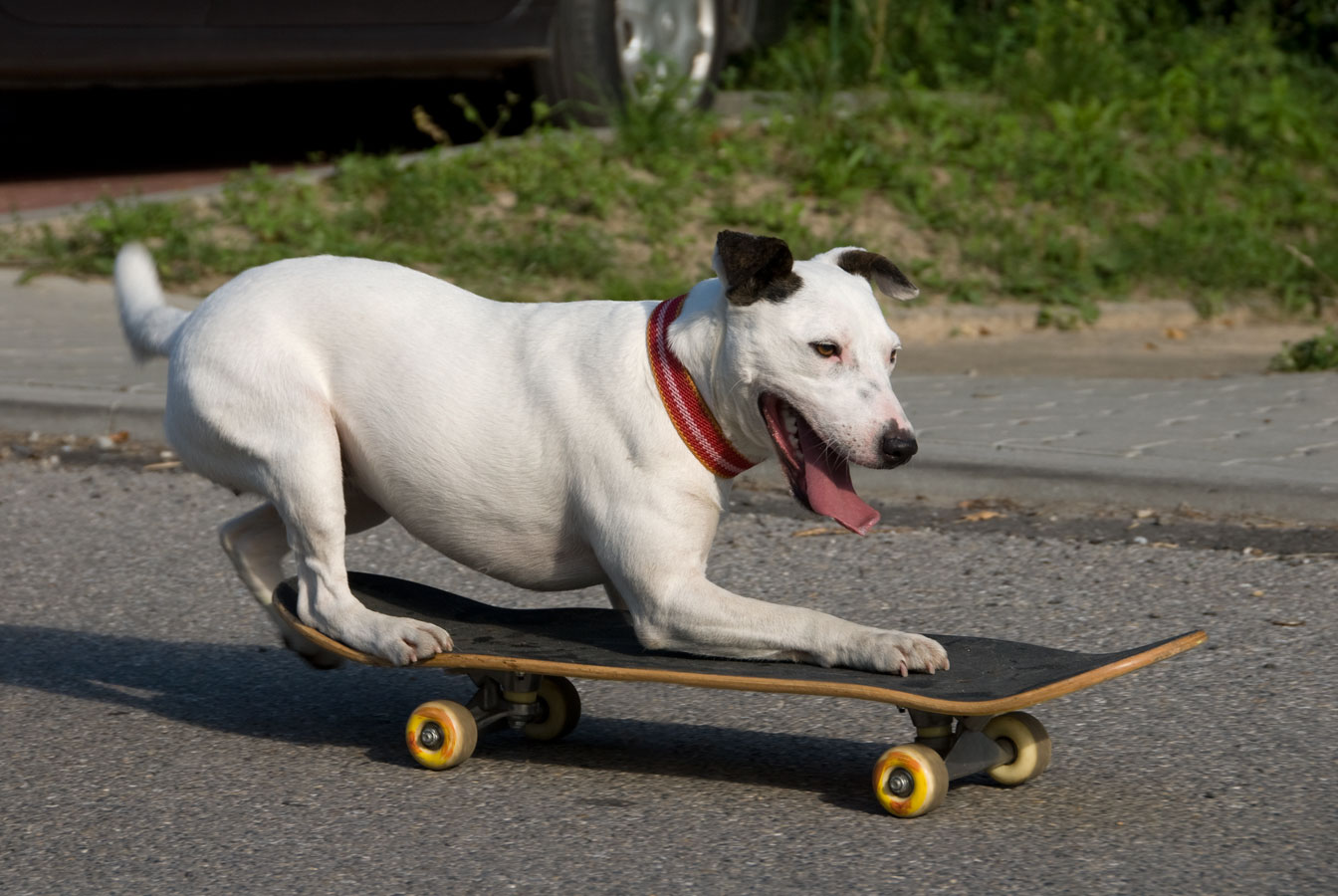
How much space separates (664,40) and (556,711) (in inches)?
315

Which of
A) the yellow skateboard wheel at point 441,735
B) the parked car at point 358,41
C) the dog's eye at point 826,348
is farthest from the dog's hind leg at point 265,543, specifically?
Answer: the parked car at point 358,41

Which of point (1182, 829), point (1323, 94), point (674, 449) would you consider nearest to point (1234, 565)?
point (1182, 829)

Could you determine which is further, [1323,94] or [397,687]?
[1323,94]

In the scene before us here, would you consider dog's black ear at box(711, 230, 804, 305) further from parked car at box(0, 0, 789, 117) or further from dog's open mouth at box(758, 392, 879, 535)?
parked car at box(0, 0, 789, 117)

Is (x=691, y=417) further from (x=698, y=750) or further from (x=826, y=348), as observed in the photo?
(x=698, y=750)

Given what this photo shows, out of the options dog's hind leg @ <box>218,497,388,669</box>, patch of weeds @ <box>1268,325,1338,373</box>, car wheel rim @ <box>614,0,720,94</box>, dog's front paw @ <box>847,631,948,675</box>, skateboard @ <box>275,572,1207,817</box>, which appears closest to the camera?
skateboard @ <box>275,572,1207,817</box>

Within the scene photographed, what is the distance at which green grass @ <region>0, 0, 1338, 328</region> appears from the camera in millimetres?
9570

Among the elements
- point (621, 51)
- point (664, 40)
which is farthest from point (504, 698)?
point (664, 40)

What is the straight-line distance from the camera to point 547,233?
9.76 m

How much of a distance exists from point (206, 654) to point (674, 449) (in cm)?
178

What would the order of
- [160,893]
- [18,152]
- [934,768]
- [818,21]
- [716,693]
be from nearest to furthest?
[160,893] → [934,768] → [716,693] → [18,152] → [818,21]

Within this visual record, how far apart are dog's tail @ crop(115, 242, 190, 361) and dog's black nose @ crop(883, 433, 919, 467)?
Answer: 1.81 metres

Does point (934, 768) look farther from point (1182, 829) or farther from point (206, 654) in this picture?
point (206, 654)

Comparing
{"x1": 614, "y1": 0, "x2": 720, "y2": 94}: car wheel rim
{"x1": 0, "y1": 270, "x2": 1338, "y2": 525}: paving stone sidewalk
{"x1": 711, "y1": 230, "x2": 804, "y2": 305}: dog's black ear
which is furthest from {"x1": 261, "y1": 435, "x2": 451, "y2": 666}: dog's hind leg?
{"x1": 614, "y1": 0, "x2": 720, "y2": 94}: car wheel rim
